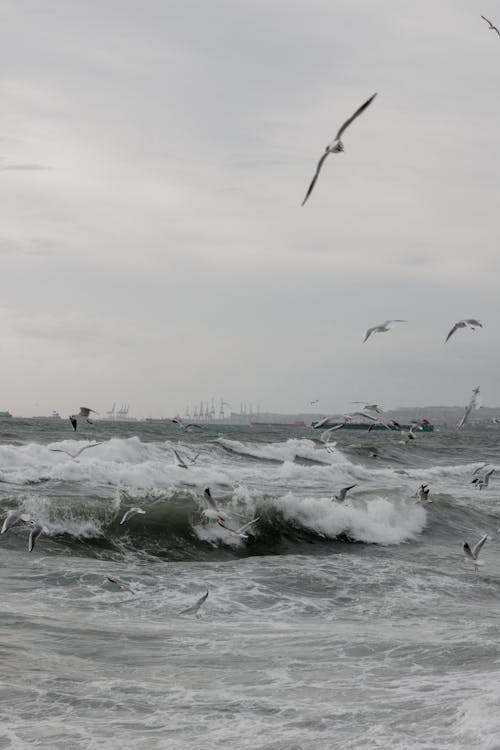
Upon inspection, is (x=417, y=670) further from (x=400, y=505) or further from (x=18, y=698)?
(x=400, y=505)

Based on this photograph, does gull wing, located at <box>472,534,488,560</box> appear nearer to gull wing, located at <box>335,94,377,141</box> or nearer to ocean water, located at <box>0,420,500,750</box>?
ocean water, located at <box>0,420,500,750</box>

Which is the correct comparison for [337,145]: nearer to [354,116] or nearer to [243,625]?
[354,116]

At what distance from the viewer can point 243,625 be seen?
11461 millimetres

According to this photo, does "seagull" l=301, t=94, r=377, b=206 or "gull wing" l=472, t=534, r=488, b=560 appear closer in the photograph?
"seagull" l=301, t=94, r=377, b=206

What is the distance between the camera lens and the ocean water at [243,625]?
7730 millimetres

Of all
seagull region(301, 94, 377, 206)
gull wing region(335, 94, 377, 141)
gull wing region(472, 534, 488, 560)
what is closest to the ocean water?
gull wing region(472, 534, 488, 560)

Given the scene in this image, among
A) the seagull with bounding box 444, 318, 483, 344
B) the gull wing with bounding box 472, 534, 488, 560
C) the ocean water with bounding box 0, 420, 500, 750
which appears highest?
the seagull with bounding box 444, 318, 483, 344

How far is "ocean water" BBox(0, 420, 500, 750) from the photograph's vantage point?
25.4ft

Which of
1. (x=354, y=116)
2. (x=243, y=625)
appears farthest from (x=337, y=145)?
(x=243, y=625)

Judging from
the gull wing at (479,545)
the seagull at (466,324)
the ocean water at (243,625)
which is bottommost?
the ocean water at (243,625)

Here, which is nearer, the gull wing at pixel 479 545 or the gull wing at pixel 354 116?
the gull wing at pixel 354 116

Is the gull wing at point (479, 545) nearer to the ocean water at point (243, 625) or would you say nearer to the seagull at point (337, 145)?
the ocean water at point (243, 625)

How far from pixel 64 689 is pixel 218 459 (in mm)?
32403

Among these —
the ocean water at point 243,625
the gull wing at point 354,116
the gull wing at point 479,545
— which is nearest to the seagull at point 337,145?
the gull wing at point 354,116
